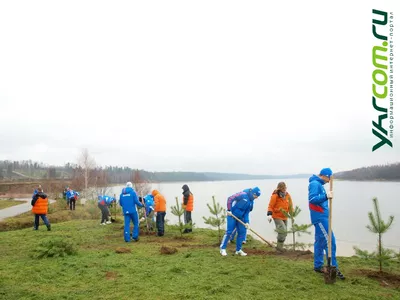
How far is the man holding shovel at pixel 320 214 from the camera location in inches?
268

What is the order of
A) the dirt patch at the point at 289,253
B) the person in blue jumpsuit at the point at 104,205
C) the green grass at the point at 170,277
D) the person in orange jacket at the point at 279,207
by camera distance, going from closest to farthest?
the green grass at the point at 170,277 < the dirt patch at the point at 289,253 < the person in orange jacket at the point at 279,207 < the person in blue jumpsuit at the point at 104,205

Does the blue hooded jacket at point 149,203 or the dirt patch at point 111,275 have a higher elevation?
the blue hooded jacket at point 149,203

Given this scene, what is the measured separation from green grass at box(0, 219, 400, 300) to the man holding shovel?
1.29ft

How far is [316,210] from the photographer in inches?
273

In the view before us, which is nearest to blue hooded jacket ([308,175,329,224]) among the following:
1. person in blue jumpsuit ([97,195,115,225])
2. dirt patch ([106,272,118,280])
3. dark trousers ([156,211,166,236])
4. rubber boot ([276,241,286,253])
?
rubber boot ([276,241,286,253])

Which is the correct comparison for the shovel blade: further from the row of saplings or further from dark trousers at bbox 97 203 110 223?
dark trousers at bbox 97 203 110 223

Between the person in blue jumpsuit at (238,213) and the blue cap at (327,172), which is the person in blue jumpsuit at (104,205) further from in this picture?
the blue cap at (327,172)

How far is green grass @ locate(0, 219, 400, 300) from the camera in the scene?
19.0 feet

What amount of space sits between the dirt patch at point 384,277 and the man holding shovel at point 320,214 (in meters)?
0.79

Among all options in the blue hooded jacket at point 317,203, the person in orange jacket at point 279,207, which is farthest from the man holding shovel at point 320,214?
the person in orange jacket at point 279,207

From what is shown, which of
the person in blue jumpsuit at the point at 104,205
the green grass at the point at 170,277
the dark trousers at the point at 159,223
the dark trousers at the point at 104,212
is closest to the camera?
the green grass at the point at 170,277

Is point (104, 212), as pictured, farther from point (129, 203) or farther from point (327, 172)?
point (327, 172)

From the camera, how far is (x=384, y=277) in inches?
275

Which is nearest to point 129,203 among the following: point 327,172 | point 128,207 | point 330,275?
point 128,207
